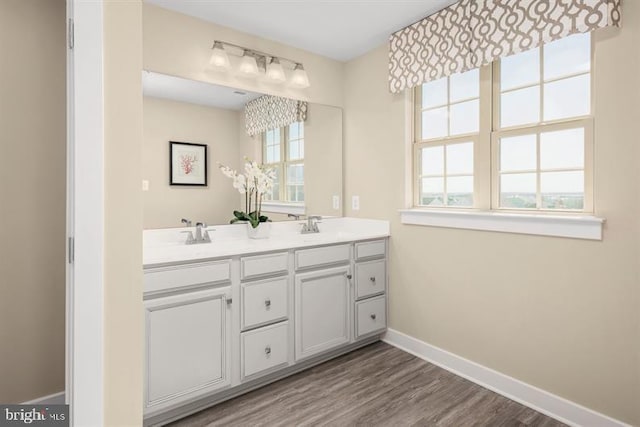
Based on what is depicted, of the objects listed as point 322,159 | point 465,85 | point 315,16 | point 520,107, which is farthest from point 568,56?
point 322,159

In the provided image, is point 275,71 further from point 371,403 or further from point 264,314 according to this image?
point 371,403

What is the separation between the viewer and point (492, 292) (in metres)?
2.35

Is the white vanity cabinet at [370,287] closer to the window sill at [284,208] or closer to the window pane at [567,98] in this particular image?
the window sill at [284,208]

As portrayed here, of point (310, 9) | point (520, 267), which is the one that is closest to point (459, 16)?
point (310, 9)

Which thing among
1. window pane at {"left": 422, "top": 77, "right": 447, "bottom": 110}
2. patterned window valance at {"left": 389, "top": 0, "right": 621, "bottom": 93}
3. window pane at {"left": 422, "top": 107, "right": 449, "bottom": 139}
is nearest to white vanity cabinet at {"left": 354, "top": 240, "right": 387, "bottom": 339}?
window pane at {"left": 422, "top": 107, "right": 449, "bottom": 139}

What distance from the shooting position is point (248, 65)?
270 cm

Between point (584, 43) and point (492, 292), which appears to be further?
point (492, 292)

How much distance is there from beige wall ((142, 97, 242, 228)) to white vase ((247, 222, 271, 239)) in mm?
188

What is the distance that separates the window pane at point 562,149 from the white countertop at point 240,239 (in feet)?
4.13

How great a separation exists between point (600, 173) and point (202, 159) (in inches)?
94.8

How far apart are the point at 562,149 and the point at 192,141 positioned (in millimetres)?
2330

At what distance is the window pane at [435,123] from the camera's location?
2.69m

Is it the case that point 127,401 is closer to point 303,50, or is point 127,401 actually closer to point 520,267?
point 520,267

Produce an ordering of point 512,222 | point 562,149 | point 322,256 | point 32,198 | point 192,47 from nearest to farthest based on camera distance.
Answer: point 32,198
point 562,149
point 512,222
point 192,47
point 322,256
